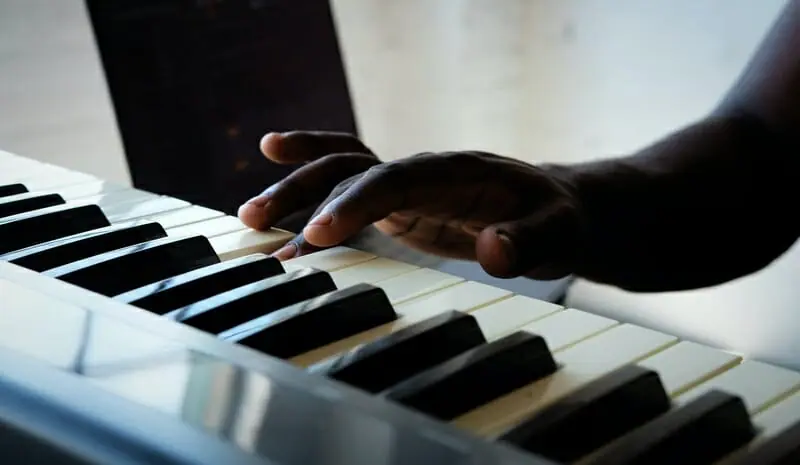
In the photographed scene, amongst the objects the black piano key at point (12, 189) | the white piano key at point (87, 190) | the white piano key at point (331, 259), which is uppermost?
the black piano key at point (12, 189)

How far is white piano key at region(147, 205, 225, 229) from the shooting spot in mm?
697

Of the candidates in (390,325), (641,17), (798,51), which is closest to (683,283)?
(798,51)

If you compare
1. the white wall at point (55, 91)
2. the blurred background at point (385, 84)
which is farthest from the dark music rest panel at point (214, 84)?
the white wall at point (55, 91)

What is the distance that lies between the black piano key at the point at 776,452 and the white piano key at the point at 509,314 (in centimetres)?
14

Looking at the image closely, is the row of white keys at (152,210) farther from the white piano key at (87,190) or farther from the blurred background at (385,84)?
the blurred background at (385,84)

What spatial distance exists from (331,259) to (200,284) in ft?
0.38

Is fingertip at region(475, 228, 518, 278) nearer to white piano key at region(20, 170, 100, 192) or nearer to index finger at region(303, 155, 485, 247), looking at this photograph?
index finger at region(303, 155, 485, 247)

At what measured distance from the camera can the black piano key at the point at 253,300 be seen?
49 cm

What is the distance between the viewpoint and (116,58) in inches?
59.6

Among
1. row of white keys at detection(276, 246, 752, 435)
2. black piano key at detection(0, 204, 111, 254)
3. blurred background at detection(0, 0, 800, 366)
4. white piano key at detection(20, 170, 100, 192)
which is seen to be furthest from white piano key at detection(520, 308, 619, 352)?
blurred background at detection(0, 0, 800, 366)

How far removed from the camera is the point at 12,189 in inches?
29.8

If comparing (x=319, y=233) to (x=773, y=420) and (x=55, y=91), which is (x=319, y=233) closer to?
(x=773, y=420)

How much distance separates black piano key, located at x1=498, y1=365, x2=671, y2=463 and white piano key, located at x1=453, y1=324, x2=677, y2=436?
13 mm

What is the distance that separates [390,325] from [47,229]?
0.26 metres
